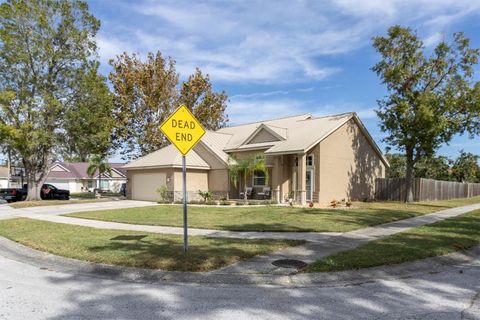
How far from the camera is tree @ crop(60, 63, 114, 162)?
1099 inches

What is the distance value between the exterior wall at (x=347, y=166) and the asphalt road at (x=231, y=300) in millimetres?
17524

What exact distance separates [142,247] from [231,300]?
13.3 feet

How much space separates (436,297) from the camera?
583cm

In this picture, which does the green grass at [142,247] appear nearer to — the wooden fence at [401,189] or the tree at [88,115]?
the tree at [88,115]

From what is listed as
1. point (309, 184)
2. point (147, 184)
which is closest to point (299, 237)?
point (309, 184)

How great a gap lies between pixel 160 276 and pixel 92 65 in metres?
25.7

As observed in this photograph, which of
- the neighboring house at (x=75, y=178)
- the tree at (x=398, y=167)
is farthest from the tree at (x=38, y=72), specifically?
the tree at (x=398, y=167)

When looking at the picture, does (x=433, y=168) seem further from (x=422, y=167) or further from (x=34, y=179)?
(x=34, y=179)

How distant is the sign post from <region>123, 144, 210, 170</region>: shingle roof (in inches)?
707

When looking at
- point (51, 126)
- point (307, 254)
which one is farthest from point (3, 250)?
point (51, 126)

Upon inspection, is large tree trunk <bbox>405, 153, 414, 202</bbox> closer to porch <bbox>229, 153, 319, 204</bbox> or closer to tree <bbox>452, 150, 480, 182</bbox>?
porch <bbox>229, 153, 319, 204</bbox>

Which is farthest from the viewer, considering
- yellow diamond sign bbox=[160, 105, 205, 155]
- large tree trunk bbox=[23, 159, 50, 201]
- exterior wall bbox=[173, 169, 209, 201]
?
large tree trunk bbox=[23, 159, 50, 201]

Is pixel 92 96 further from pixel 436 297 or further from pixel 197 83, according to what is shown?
pixel 436 297

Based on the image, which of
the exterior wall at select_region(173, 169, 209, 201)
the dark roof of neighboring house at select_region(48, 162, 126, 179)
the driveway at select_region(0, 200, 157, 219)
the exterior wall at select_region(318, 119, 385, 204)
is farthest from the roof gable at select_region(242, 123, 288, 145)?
the dark roof of neighboring house at select_region(48, 162, 126, 179)
